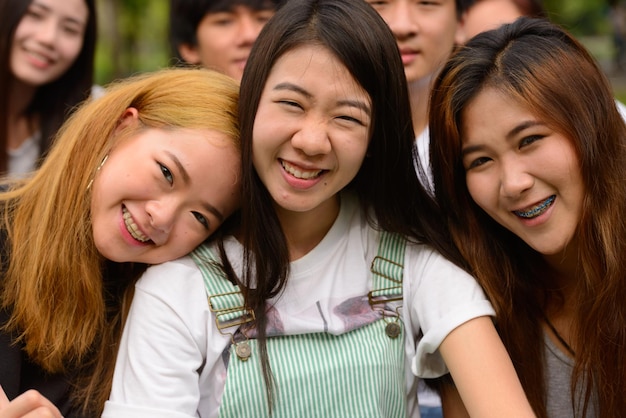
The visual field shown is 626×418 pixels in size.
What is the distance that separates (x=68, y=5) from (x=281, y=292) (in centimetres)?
238

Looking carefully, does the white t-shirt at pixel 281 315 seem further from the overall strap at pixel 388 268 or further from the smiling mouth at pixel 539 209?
the smiling mouth at pixel 539 209

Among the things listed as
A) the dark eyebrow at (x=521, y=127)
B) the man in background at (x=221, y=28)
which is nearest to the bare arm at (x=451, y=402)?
the dark eyebrow at (x=521, y=127)

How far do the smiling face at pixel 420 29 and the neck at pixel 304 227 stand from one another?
1.04 m

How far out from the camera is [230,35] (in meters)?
3.65

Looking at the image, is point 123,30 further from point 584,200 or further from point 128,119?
point 584,200

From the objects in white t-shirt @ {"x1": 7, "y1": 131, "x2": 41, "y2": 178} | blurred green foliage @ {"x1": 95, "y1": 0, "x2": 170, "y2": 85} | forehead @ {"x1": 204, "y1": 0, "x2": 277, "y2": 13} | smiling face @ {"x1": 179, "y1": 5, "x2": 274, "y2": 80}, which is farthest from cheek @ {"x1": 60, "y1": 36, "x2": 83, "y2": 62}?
blurred green foliage @ {"x1": 95, "y1": 0, "x2": 170, "y2": 85}

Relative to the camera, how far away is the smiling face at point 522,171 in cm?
214

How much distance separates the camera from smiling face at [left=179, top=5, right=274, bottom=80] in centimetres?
359

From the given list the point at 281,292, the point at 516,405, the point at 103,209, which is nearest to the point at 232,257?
the point at 281,292

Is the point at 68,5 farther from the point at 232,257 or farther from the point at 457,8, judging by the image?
the point at 232,257

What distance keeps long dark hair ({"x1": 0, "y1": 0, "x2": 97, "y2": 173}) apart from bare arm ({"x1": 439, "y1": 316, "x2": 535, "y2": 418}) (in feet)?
7.49

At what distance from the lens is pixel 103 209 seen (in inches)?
90.4

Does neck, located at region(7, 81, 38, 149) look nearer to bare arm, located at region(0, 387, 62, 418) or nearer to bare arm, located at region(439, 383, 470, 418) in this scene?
bare arm, located at region(0, 387, 62, 418)

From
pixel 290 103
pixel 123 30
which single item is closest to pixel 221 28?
pixel 290 103
